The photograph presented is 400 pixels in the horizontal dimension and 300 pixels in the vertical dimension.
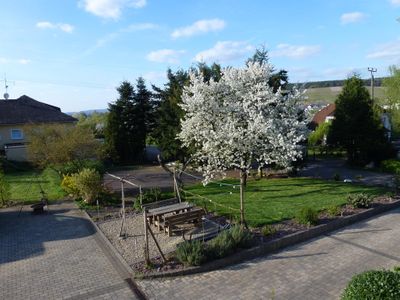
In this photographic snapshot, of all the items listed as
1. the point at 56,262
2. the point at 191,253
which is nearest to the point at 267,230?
the point at 191,253

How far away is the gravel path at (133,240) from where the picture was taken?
11.7 meters

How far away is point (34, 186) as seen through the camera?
24266 millimetres

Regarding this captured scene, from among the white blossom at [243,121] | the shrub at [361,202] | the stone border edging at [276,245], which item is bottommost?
the stone border edging at [276,245]

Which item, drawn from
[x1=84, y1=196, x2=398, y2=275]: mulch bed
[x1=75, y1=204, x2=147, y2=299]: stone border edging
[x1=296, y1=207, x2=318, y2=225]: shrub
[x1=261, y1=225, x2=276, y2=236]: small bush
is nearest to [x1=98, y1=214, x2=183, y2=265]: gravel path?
[x1=75, y1=204, x2=147, y2=299]: stone border edging

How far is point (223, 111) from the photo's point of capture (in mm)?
16953

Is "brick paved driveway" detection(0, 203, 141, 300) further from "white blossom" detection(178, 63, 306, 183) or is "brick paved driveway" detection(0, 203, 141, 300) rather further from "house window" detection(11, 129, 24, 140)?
"house window" detection(11, 129, 24, 140)

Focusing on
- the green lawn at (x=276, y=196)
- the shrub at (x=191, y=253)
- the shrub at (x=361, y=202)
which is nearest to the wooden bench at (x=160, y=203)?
the green lawn at (x=276, y=196)

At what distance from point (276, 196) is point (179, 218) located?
7190 millimetres

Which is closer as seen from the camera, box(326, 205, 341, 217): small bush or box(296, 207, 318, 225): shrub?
box(296, 207, 318, 225): shrub

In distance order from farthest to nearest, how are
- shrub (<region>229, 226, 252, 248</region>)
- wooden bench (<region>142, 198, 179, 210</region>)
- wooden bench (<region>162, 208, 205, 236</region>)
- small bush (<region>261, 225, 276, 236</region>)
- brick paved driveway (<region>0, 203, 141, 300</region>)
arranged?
wooden bench (<region>142, 198, 179, 210</region>), wooden bench (<region>162, 208, 205, 236</region>), small bush (<region>261, 225, 276, 236</region>), shrub (<region>229, 226, 252, 248</region>), brick paved driveway (<region>0, 203, 141, 300</region>)

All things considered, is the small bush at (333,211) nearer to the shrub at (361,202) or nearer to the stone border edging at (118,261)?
the shrub at (361,202)

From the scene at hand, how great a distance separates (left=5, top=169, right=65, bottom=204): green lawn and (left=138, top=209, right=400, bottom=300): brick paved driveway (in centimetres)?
1280

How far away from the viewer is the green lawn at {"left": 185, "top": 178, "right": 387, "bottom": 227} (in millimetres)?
15164

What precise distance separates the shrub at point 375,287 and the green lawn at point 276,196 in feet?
21.5
